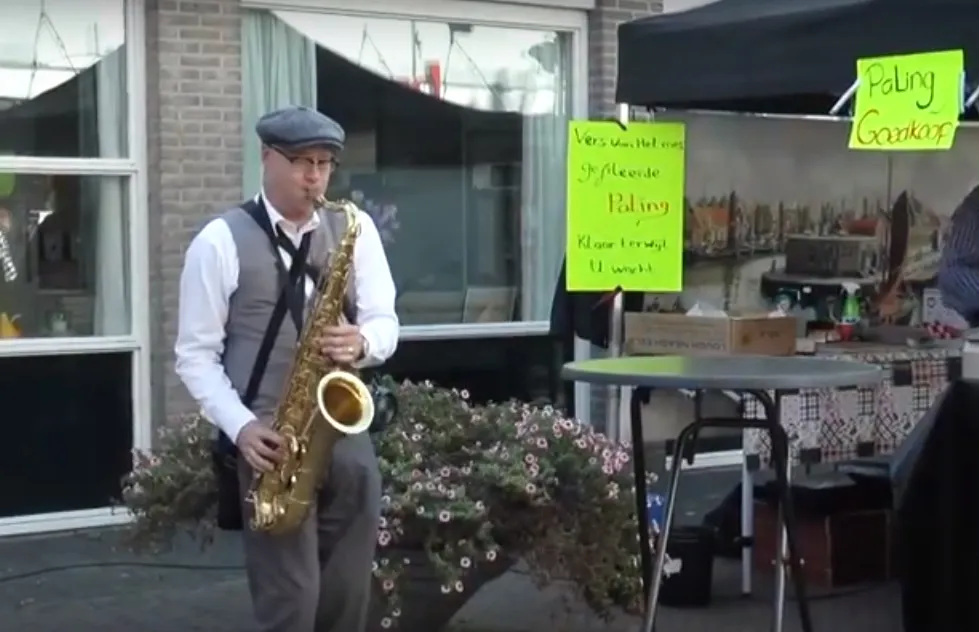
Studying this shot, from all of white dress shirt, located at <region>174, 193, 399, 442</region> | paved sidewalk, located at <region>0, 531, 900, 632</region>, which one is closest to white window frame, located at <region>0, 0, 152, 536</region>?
paved sidewalk, located at <region>0, 531, 900, 632</region>

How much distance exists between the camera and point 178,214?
880 centimetres

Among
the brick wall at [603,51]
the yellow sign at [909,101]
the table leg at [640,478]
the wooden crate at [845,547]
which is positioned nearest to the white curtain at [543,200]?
the brick wall at [603,51]

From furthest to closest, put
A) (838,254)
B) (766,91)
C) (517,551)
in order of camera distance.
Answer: (838,254), (766,91), (517,551)

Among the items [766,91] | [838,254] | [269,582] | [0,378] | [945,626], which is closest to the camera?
[269,582]

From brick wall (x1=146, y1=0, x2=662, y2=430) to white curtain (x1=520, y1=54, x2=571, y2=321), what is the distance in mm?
1995

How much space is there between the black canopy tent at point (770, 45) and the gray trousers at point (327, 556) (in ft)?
8.86

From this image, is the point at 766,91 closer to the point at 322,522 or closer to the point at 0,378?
the point at 322,522

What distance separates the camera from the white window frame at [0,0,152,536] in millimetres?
8680

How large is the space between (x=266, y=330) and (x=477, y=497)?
1389 millimetres

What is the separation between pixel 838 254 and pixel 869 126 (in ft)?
12.9

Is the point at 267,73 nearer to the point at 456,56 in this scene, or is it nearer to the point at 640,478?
the point at 456,56

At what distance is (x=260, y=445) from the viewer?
4719 mm

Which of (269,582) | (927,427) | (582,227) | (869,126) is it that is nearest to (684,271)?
(582,227)

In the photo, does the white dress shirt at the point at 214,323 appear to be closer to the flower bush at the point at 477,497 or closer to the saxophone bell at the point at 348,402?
the saxophone bell at the point at 348,402
